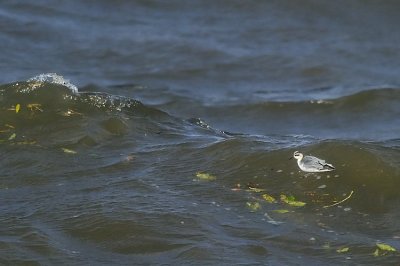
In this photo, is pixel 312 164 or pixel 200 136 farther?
pixel 200 136

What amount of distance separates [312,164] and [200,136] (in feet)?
5.43

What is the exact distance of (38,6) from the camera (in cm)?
1547

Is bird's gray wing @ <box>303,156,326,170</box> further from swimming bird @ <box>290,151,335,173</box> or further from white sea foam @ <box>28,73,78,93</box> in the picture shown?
white sea foam @ <box>28,73,78,93</box>

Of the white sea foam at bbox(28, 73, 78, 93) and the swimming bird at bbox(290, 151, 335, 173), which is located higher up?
the white sea foam at bbox(28, 73, 78, 93)

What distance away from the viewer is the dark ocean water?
19.7 feet

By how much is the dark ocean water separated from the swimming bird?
0.07 m

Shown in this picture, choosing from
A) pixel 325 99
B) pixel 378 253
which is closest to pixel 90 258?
pixel 378 253

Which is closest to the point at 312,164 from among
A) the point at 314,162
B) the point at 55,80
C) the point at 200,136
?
the point at 314,162

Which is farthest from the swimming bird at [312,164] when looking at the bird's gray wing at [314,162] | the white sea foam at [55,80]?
the white sea foam at [55,80]

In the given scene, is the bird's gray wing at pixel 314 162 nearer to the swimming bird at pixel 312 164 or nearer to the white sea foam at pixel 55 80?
the swimming bird at pixel 312 164

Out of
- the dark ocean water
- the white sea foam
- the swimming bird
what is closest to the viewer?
the dark ocean water

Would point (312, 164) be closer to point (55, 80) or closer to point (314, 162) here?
point (314, 162)

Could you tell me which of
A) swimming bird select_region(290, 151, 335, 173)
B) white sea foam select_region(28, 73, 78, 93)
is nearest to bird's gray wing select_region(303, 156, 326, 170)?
swimming bird select_region(290, 151, 335, 173)

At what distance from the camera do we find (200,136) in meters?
8.41
